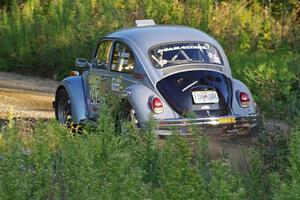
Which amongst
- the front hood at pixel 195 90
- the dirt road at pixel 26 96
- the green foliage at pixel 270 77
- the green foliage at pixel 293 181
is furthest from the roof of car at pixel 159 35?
the green foliage at pixel 293 181

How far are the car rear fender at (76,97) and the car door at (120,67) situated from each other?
76 centimetres

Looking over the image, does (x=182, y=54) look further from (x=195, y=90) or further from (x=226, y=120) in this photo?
(x=226, y=120)

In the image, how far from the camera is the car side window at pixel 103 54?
1112cm

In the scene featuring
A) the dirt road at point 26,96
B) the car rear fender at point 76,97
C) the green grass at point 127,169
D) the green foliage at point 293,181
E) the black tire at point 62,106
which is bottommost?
the dirt road at point 26,96

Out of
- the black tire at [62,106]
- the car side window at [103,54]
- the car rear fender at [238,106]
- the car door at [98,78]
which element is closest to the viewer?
the car rear fender at [238,106]

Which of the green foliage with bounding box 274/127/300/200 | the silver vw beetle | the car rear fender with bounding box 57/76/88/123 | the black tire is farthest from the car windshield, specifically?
the green foliage with bounding box 274/127/300/200

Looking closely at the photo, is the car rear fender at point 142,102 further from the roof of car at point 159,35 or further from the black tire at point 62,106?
the black tire at point 62,106

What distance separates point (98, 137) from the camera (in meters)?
5.56

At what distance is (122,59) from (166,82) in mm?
1134

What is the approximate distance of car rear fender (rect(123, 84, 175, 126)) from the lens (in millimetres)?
9484

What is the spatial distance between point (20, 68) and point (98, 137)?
53.9 ft

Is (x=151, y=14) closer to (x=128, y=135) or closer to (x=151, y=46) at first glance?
(x=151, y=46)

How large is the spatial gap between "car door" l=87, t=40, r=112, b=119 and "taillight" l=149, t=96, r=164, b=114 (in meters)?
1.20

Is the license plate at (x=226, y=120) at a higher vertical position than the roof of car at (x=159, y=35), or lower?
lower
